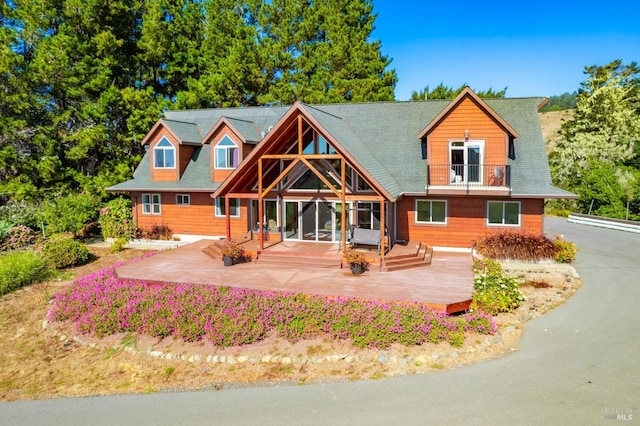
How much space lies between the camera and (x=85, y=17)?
2578cm

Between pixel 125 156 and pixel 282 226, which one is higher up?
pixel 125 156

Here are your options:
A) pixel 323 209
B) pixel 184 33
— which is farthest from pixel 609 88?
pixel 184 33

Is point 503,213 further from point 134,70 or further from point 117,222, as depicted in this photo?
point 134,70

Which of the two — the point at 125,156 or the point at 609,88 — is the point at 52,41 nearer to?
the point at 125,156

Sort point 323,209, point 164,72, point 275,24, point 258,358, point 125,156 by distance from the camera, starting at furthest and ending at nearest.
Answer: point 275,24 → point 164,72 → point 125,156 → point 323,209 → point 258,358

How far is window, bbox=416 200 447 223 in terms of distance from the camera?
18.1m

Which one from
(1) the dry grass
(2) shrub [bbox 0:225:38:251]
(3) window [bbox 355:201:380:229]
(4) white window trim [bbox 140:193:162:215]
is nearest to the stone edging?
(1) the dry grass

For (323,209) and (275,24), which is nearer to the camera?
(323,209)

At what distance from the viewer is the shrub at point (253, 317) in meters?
9.84

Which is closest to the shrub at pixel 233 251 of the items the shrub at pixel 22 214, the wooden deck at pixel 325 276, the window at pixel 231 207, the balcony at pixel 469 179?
the wooden deck at pixel 325 276

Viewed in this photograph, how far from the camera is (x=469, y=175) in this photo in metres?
17.8

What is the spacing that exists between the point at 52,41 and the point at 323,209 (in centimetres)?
1986

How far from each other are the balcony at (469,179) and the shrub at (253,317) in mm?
7625

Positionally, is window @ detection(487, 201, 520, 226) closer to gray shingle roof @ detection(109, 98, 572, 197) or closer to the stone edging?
gray shingle roof @ detection(109, 98, 572, 197)
